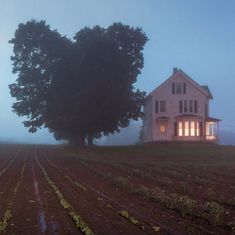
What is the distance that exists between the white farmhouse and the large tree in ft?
14.9

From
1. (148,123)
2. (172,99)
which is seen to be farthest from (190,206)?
(148,123)

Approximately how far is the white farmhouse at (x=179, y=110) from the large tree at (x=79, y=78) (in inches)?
179

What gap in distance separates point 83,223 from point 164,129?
55.7 metres

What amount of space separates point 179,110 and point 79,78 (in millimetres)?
15025

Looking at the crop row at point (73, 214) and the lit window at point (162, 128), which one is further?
the lit window at point (162, 128)

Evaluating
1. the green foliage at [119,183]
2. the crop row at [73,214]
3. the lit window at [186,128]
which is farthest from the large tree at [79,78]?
the crop row at [73,214]

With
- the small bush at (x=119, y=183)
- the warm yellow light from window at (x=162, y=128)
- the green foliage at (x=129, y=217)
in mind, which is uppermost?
the warm yellow light from window at (x=162, y=128)

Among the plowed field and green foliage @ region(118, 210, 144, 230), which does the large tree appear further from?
green foliage @ region(118, 210, 144, 230)

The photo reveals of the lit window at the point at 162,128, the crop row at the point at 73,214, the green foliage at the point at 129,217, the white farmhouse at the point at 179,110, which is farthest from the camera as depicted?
the lit window at the point at 162,128

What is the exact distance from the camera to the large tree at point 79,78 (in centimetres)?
6141

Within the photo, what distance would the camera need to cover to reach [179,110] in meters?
68.8

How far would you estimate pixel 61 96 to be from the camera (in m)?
62.6

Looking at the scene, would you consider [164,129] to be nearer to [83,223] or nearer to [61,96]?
[61,96]

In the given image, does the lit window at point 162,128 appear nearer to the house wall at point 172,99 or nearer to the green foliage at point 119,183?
the house wall at point 172,99
